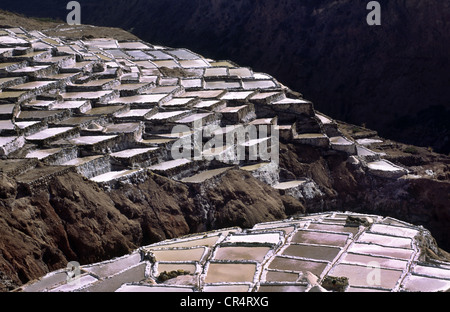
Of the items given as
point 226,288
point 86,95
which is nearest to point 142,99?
point 86,95

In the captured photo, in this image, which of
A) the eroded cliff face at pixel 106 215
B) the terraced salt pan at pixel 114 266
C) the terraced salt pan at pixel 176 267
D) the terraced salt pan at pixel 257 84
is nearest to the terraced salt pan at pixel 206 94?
the terraced salt pan at pixel 257 84

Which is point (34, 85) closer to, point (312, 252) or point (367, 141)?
point (367, 141)

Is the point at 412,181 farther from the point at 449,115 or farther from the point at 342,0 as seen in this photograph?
the point at 342,0

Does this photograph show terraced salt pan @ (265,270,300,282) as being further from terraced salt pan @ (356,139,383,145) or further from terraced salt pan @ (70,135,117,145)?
terraced salt pan @ (356,139,383,145)

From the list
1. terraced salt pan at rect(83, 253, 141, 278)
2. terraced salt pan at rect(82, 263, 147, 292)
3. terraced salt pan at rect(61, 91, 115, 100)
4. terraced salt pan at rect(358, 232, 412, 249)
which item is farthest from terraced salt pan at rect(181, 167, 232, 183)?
terraced salt pan at rect(61, 91, 115, 100)

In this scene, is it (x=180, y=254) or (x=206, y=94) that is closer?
(x=180, y=254)

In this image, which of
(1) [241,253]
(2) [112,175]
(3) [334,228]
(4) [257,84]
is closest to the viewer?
(1) [241,253]

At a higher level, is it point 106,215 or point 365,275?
point 106,215

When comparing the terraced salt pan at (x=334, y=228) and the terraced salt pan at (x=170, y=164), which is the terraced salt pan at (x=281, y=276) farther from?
the terraced salt pan at (x=170, y=164)

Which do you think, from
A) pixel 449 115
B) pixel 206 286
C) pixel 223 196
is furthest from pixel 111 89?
pixel 449 115
